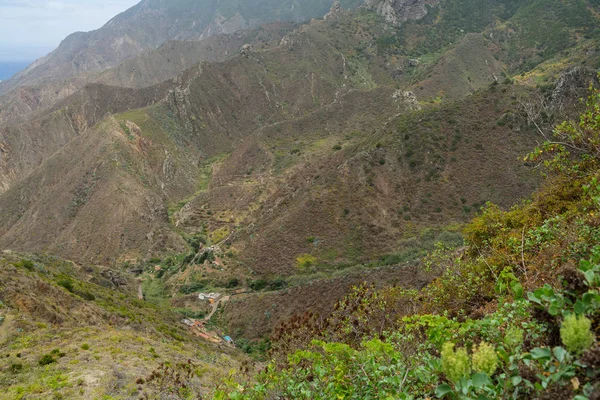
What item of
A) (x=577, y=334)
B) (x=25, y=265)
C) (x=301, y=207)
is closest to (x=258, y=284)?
(x=301, y=207)

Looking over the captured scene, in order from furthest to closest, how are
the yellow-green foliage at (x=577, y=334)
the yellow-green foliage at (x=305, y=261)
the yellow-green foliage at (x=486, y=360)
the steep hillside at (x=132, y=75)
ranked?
the steep hillside at (x=132, y=75) < the yellow-green foliage at (x=305, y=261) < the yellow-green foliage at (x=486, y=360) < the yellow-green foliage at (x=577, y=334)

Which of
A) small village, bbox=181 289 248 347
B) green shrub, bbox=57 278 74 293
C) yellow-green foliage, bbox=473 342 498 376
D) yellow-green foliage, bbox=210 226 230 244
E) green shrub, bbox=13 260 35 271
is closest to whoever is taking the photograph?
yellow-green foliage, bbox=473 342 498 376

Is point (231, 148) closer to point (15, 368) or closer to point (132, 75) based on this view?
point (15, 368)

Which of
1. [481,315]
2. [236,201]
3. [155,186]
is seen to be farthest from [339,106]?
[481,315]

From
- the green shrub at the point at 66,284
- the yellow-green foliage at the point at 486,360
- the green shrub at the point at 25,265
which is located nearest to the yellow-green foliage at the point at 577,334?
the yellow-green foliage at the point at 486,360

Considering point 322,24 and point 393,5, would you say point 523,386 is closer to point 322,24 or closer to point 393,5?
point 322,24

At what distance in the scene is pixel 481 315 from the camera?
6430 mm

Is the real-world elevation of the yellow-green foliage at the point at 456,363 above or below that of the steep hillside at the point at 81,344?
above

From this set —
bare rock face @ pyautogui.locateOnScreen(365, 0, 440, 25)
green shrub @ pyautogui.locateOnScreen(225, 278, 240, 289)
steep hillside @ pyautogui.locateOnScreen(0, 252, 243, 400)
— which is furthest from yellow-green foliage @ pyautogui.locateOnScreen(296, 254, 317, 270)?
bare rock face @ pyautogui.locateOnScreen(365, 0, 440, 25)

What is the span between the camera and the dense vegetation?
9.24 feet

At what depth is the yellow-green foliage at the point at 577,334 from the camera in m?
2.50

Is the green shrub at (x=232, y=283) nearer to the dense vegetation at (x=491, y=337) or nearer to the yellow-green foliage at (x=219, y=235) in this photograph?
the yellow-green foliage at (x=219, y=235)

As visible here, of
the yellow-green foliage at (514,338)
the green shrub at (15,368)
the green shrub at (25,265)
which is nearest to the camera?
the yellow-green foliage at (514,338)

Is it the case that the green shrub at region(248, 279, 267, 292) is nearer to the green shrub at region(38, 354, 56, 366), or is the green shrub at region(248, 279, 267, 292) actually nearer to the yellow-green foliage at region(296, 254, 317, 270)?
the yellow-green foliage at region(296, 254, 317, 270)
